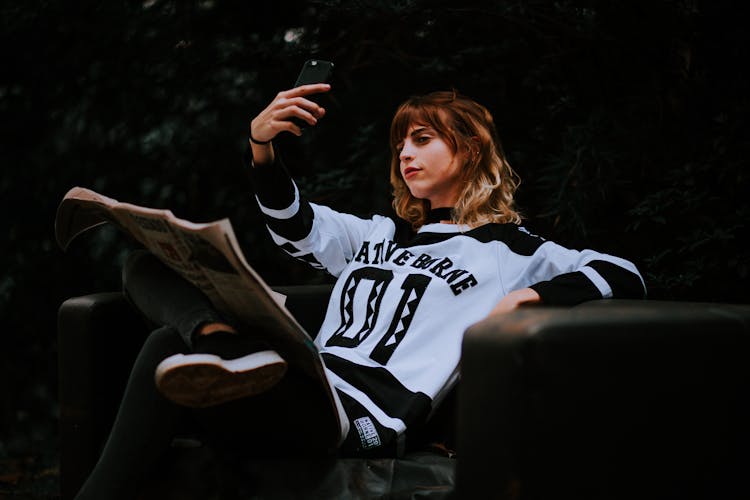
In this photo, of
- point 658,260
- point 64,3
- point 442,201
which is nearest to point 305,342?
point 442,201

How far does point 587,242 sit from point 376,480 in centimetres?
108

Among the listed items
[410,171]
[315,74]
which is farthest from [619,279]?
[315,74]

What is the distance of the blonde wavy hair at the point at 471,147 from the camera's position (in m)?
1.82

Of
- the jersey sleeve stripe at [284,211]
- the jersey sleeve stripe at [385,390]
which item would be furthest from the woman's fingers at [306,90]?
the jersey sleeve stripe at [385,390]

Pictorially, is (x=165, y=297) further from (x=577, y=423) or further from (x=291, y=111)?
(x=577, y=423)

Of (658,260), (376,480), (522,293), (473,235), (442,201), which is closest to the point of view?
(376,480)

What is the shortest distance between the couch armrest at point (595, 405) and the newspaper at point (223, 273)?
299mm

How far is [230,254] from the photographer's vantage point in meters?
1.10

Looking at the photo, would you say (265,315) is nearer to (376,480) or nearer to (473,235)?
(376,480)

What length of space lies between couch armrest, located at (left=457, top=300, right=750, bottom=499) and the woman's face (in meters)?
0.77

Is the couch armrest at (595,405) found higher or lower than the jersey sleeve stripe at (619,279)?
higher

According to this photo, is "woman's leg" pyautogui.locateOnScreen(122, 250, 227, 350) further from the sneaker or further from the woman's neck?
the woman's neck

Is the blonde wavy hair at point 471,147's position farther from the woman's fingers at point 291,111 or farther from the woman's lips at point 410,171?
the woman's fingers at point 291,111

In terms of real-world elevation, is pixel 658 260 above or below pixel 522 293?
below
